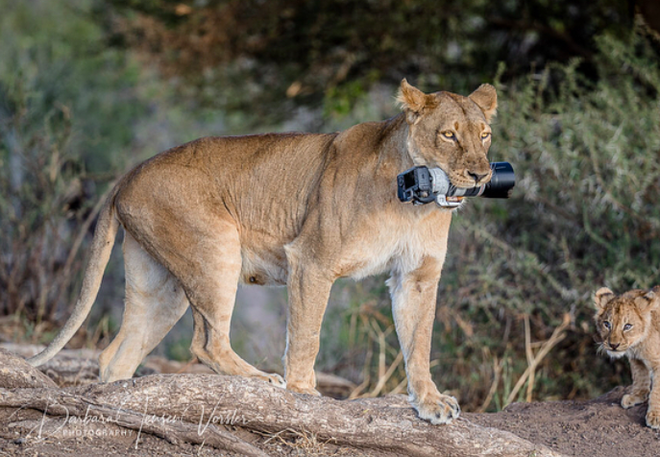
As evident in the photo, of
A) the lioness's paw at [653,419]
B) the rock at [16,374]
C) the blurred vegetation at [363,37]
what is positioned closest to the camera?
the rock at [16,374]

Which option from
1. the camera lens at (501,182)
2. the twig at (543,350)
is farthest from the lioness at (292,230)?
the twig at (543,350)

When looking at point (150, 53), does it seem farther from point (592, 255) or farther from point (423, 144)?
point (423, 144)

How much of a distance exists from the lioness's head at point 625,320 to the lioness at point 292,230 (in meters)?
1.01

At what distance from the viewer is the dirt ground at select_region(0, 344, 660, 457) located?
3.54 meters

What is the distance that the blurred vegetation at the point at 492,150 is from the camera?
22.5 feet

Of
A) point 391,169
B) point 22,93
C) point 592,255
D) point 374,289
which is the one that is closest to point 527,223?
point 592,255

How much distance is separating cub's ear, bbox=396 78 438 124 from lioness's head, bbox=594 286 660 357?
1.58 meters

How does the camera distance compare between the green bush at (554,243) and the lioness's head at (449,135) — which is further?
the green bush at (554,243)

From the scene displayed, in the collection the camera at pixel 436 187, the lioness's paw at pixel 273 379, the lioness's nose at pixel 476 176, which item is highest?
the lioness's nose at pixel 476 176

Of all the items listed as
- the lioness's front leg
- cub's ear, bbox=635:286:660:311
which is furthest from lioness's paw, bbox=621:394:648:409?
the lioness's front leg

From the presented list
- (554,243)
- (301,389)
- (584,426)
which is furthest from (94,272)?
(554,243)

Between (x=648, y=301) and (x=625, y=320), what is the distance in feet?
0.64

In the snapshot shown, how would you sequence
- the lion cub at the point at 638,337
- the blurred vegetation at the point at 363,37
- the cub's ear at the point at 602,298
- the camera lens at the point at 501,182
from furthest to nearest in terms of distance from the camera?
the blurred vegetation at the point at 363,37, the cub's ear at the point at 602,298, the lion cub at the point at 638,337, the camera lens at the point at 501,182

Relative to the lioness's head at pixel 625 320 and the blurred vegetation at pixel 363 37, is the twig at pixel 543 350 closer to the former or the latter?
the lioness's head at pixel 625 320
